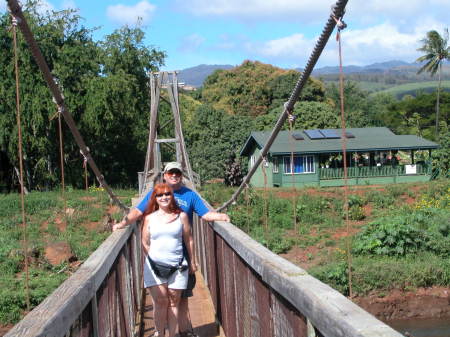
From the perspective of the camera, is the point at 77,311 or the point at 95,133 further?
the point at 95,133

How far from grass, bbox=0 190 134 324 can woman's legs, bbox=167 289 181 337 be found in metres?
9.30

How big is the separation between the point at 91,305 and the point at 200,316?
2.53m

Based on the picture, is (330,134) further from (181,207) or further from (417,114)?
(181,207)

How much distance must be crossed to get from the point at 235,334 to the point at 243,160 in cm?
2924

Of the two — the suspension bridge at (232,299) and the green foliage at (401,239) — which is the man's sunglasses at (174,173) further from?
the green foliage at (401,239)

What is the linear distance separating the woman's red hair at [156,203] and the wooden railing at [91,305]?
0.78ft

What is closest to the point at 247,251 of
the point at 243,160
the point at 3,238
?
the point at 3,238

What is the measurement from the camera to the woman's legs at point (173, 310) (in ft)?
12.3

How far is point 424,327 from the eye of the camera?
14406 millimetres

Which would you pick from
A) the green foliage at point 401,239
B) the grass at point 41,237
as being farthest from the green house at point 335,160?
the green foliage at point 401,239

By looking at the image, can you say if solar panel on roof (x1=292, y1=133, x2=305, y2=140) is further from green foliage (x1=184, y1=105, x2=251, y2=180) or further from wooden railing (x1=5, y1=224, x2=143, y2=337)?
wooden railing (x1=5, y1=224, x2=143, y2=337)

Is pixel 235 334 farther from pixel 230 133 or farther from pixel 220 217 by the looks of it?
pixel 230 133

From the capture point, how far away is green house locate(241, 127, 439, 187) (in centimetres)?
2861

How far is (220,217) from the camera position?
379 cm
